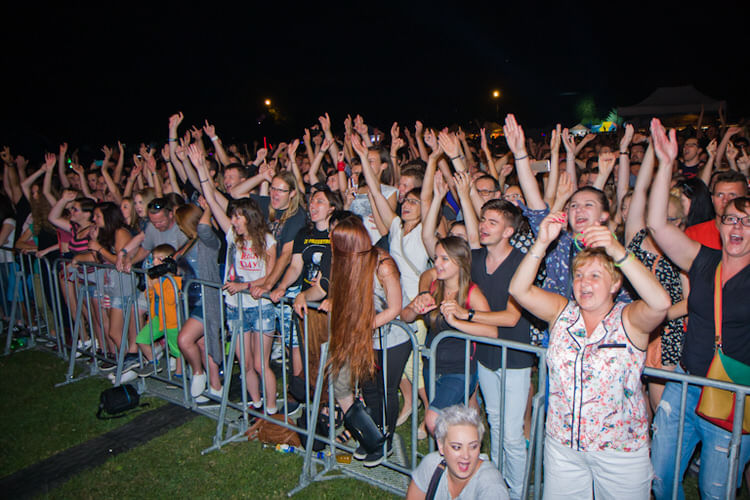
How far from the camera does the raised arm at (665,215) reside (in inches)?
126

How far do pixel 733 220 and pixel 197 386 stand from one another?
201 inches

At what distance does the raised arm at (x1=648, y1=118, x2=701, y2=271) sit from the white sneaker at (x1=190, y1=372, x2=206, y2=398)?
15.2 feet

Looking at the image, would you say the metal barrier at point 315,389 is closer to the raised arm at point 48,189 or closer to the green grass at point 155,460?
the green grass at point 155,460

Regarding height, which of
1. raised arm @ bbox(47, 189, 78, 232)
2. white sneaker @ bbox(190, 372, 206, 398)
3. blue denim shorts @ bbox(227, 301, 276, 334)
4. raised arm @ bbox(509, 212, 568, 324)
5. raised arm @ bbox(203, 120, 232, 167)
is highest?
raised arm @ bbox(203, 120, 232, 167)

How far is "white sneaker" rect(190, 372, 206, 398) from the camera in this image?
17.6 feet

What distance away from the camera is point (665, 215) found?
3262 millimetres

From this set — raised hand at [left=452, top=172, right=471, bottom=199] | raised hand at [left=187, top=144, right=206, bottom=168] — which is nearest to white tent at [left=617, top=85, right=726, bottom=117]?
raised hand at [left=452, top=172, right=471, bottom=199]

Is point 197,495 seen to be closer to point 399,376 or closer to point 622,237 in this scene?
point 399,376

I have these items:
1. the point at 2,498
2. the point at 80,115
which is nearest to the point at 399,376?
the point at 2,498

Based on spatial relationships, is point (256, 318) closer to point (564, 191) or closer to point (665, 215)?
point (564, 191)

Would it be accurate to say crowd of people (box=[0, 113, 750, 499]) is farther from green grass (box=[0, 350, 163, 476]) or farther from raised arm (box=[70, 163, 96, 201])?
raised arm (box=[70, 163, 96, 201])

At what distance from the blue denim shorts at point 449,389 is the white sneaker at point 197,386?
2922 millimetres

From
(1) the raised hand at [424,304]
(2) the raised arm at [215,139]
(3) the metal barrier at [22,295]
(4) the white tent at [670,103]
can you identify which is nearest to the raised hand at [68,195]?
(3) the metal barrier at [22,295]

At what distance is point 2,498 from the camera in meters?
4.05
